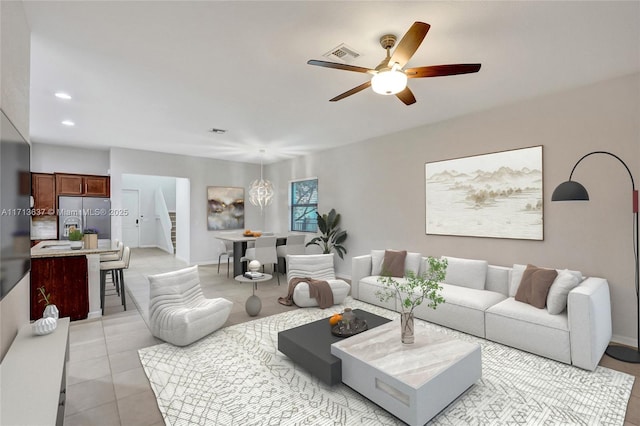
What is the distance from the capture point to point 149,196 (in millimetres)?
11695

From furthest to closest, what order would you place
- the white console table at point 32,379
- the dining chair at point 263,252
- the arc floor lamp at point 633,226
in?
1. the dining chair at point 263,252
2. the arc floor lamp at point 633,226
3. the white console table at point 32,379

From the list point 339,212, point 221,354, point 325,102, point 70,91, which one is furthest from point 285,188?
point 221,354

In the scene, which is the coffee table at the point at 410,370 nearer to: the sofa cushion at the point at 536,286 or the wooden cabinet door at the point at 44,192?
the sofa cushion at the point at 536,286

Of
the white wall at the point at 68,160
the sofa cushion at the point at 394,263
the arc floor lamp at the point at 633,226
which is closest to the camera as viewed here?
the arc floor lamp at the point at 633,226

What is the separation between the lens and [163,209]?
1098cm

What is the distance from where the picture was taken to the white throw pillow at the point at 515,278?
145 inches

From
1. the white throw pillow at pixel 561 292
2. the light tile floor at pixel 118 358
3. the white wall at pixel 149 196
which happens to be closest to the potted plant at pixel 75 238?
the light tile floor at pixel 118 358

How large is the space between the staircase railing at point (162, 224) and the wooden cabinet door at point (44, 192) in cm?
404

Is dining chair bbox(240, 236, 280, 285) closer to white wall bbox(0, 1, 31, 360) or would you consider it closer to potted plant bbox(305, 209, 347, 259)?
potted plant bbox(305, 209, 347, 259)

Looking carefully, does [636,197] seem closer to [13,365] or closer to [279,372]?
[279,372]

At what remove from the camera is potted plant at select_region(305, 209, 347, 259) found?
6.40 metres

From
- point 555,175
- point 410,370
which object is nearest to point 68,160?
point 410,370

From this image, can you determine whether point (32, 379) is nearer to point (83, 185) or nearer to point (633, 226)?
point (633, 226)

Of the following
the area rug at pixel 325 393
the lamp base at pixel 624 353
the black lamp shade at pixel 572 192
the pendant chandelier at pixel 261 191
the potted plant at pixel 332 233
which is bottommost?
the area rug at pixel 325 393
